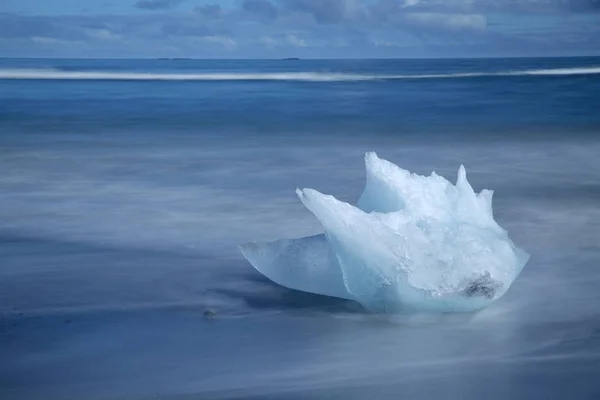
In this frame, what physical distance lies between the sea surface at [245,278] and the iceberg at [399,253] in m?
0.08

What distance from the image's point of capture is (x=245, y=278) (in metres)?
3.06

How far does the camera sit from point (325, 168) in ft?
18.9

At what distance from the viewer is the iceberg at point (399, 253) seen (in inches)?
98.9

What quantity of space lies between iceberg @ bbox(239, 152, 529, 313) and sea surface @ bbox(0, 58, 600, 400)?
0.25ft

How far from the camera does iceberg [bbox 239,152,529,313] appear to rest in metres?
2.51

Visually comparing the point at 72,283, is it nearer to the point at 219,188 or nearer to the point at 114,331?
the point at 114,331

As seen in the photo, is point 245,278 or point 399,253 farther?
point 245,278

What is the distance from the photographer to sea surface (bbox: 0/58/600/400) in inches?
88.7

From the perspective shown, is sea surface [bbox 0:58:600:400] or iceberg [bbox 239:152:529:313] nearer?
sea surface [bbox 0:58:600:400]

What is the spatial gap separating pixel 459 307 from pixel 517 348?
0.73 ft

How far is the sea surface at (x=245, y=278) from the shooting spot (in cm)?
225

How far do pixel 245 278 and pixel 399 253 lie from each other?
0.71 meters

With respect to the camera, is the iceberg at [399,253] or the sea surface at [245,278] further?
the iceberg at [399,253]

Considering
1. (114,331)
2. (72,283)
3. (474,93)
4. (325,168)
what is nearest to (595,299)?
(114,331)
